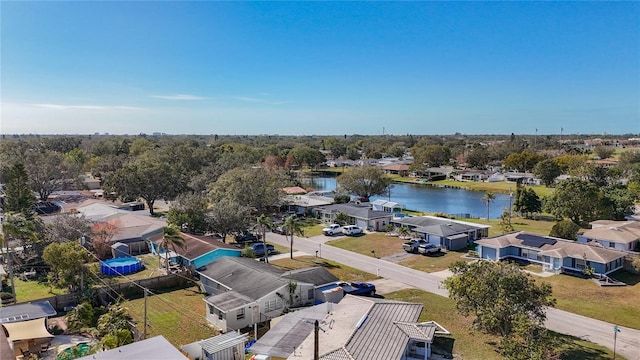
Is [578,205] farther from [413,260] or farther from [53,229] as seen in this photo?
[53,229]

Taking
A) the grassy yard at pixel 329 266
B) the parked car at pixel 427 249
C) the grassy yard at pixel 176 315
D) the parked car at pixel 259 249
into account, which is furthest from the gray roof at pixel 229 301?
the parked car at pixel 427 249

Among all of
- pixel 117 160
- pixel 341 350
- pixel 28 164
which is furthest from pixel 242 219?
pixel 117 160

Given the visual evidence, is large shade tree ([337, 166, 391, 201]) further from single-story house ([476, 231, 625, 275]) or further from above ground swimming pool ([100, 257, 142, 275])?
above ground swimming pool ([100, 257, 142, 275])

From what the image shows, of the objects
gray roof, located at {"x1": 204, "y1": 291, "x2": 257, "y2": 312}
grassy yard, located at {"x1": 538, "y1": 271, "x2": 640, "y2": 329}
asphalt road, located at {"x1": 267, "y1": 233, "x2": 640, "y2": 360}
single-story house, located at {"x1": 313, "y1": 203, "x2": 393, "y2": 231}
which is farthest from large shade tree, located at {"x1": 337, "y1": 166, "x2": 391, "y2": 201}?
gray roof, located at {"x1": 204, "y1": 291, "x2": 257, "y2": 312}

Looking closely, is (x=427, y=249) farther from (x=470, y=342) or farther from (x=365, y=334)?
(x=365, y=334)

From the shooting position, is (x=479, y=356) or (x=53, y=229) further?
(x=53, y=229)

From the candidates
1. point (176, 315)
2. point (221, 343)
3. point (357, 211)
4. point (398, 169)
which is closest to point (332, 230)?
point (357, 211)
